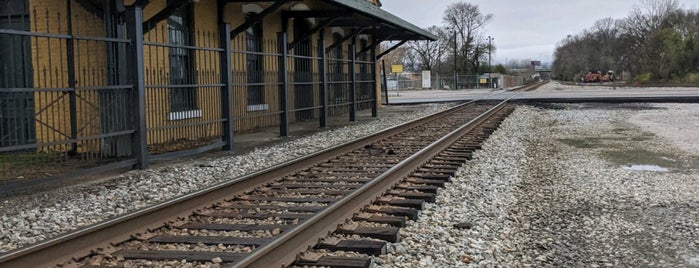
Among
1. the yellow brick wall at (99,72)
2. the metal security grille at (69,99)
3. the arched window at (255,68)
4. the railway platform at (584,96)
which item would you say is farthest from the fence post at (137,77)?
the railway platform at (584,96)

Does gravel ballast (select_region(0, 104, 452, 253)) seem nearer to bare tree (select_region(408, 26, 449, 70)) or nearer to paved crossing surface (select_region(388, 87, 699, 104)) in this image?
paved crossing surface (select_region(388, 87, 699, 104))

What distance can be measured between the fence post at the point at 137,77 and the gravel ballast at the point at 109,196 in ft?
1.27

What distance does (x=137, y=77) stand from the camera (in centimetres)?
952

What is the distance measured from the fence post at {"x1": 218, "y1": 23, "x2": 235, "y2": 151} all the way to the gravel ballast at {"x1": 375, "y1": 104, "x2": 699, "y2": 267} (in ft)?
15.5

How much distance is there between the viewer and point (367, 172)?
352 inches

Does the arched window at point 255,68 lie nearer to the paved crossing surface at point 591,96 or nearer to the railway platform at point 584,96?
the railway platform at point 584,96

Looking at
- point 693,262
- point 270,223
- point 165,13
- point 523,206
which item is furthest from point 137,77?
point 693,262

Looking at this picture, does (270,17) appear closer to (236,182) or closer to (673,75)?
(236,182)

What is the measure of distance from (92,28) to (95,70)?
3.51ft

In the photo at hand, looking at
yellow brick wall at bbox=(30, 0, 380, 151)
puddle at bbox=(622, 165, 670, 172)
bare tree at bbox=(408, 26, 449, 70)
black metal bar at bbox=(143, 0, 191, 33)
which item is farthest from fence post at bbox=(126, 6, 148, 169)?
bare tree at bbox=(408, 26, 449, 70)

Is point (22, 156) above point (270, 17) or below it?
below

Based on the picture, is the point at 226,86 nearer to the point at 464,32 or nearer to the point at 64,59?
the point at 64,59

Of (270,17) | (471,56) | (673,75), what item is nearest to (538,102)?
(270,17)

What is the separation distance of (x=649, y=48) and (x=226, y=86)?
7543cm
